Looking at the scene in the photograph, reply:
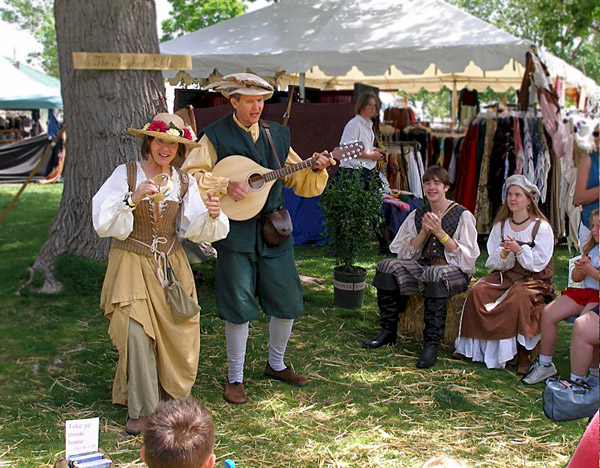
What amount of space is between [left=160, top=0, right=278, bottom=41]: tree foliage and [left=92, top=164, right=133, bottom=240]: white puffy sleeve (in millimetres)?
25842

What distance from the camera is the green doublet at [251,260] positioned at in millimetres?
4203

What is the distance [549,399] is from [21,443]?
2.63m

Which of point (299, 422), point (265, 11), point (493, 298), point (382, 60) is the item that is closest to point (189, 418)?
point (299, 422)

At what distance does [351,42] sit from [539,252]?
5221mm

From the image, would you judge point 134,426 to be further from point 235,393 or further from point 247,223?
point 247,223

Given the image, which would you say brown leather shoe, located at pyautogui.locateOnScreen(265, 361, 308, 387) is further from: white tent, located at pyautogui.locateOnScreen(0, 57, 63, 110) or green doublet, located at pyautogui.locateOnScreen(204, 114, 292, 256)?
A: white tent, located at pyautogui.locateOnScreen(0, 57, 63, 110)

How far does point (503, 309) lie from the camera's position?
189 inches

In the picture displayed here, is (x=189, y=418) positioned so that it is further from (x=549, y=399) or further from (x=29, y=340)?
(x=29, y=340)

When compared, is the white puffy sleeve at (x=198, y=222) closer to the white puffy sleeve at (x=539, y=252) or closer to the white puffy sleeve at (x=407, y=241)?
the white puffy sleeve at (x=407, y=241)

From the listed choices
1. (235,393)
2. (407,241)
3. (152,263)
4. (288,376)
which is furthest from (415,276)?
(152,263)

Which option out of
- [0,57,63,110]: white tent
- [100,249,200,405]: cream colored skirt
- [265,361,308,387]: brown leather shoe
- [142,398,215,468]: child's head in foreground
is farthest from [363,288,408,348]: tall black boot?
[0,57,63,110]: white tent

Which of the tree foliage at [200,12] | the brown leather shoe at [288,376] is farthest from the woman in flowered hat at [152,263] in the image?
the tree foliage at [200,12]

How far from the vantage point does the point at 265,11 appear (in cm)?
1052

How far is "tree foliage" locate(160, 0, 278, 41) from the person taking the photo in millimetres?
28531
